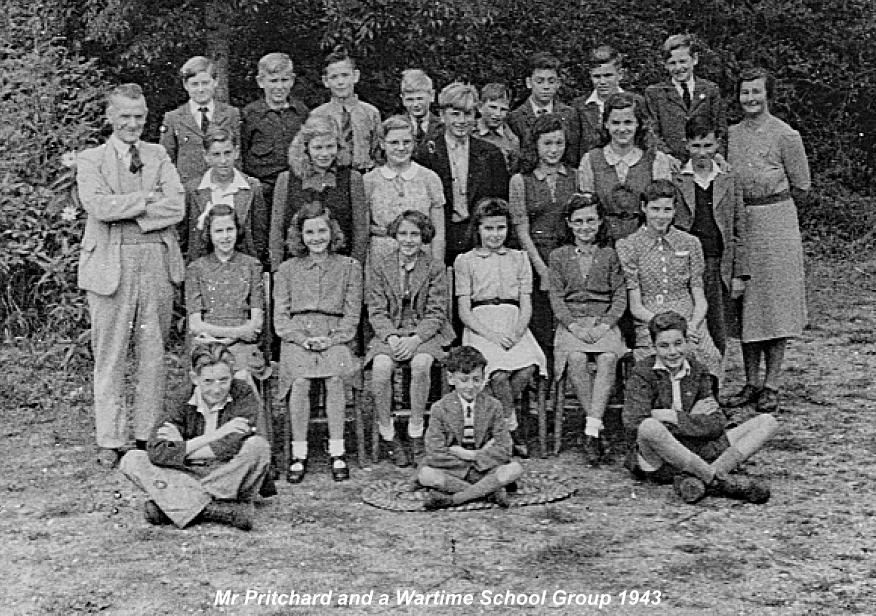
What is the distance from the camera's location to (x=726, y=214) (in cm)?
737

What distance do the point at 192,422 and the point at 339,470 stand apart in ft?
2.64

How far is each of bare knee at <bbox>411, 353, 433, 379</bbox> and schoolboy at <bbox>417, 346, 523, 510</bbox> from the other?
0.55 metres

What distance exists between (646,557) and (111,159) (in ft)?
10.1

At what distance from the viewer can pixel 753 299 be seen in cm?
764

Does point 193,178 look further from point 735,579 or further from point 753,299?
point 735,579

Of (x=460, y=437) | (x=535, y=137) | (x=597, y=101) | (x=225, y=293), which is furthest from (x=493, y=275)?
(x=597, y=101)

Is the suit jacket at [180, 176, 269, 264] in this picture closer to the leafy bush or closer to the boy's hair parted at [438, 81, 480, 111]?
the boy's hair parted at [438, 81, 480, 111]

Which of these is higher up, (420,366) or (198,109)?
(198,109)

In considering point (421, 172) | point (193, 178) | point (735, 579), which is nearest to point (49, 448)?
point (193, 178)

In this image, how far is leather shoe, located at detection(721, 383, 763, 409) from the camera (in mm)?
7727

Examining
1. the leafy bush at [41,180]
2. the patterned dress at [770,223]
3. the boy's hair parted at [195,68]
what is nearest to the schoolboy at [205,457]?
the boy's hair parted at [195,68]

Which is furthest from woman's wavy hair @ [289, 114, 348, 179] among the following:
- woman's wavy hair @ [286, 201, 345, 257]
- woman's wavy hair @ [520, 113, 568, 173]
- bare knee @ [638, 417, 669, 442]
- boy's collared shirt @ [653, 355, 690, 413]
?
bare knee @ [638, 417, 669, 442]

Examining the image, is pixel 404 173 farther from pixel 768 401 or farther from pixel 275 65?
pixel 768 401

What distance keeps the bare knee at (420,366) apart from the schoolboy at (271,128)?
1332 millimetres
